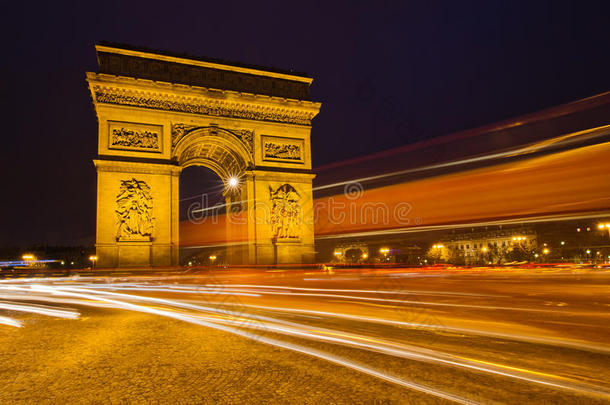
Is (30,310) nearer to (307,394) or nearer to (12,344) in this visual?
(12,344)

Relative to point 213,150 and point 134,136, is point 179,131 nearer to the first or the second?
point 134,136

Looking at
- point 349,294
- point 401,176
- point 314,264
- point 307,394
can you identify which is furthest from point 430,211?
point 314,264

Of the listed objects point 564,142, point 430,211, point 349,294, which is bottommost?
point 349,294

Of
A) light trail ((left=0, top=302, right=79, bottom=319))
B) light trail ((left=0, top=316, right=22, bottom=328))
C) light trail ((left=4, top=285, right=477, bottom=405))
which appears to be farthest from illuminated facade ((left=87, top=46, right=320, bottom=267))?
light trail ((left=4, top=285, right=477, bottom=405))

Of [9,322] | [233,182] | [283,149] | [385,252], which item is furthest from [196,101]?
[385,252]

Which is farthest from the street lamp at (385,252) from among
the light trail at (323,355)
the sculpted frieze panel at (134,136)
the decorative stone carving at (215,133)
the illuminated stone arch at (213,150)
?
the light trail at (323,355)

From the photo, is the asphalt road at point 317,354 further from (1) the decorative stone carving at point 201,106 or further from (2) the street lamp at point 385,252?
(2) the street lamp at point 385,252
